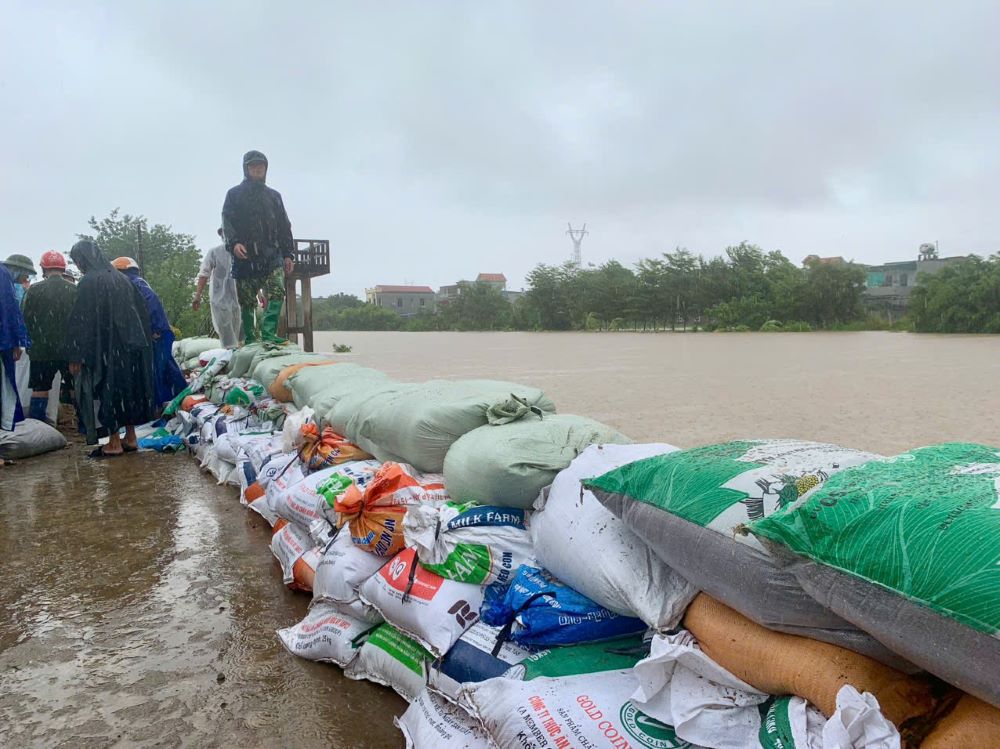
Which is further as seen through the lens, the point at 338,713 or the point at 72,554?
the point at 72,554

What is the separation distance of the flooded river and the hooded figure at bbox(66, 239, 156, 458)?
11.4 inches

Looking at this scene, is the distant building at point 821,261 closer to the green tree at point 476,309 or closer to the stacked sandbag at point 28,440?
the green tree at point 476,309

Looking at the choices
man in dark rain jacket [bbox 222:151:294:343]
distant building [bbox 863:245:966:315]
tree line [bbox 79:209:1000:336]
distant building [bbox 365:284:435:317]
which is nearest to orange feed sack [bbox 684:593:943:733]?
man in dark rain jacket [bbox 222:151:294:343]

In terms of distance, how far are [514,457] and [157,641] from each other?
111 centimetres

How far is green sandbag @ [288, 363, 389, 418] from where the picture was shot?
3172mm

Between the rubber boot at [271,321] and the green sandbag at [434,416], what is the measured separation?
353cm

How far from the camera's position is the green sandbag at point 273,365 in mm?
4262

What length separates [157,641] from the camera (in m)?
1.88

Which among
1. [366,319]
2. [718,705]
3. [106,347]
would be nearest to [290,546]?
[718,705]

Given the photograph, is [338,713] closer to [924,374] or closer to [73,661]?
[73,661]

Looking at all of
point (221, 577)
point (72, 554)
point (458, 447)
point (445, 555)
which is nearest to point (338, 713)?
point (445, 555)

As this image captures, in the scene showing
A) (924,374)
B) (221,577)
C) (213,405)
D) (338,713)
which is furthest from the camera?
(924,374)

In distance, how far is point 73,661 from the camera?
177 cm

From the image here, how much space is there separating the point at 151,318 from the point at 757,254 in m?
31.2
